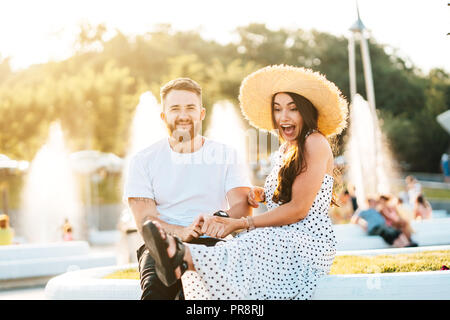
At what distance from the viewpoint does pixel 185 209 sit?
14.9ft

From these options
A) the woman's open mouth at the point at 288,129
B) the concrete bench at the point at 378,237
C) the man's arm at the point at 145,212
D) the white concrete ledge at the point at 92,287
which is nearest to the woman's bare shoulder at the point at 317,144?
the woman's open mouth at the point at 288,129

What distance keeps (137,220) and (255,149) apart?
24491 mm

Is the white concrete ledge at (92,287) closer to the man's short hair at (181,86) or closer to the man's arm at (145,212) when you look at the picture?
the man's arm at (145,212)

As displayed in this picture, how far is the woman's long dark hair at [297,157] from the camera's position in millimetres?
4332

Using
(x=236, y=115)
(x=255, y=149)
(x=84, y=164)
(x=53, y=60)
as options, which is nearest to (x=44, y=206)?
(x=84, y=164)

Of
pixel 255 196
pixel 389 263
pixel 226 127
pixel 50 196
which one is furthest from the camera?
pixel 226 127

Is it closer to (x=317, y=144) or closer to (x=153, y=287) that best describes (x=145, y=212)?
(x=153, y=287)

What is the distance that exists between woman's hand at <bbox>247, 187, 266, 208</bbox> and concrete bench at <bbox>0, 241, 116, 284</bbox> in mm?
6126

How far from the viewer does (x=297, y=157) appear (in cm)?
436

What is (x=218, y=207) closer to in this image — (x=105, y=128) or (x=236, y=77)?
(x=105, y=128)

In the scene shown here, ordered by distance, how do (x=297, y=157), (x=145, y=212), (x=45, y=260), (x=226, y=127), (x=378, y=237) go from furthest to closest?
(x=226, y=127) < (x=378, y=237) < (x=45, y=260) < (x=145, y=212) < (x=297, y=157)

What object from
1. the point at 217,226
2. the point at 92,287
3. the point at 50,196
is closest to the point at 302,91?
the point at 217,226

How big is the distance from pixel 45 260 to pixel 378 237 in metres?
5.53

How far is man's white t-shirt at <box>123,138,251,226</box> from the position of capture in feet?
14.9
